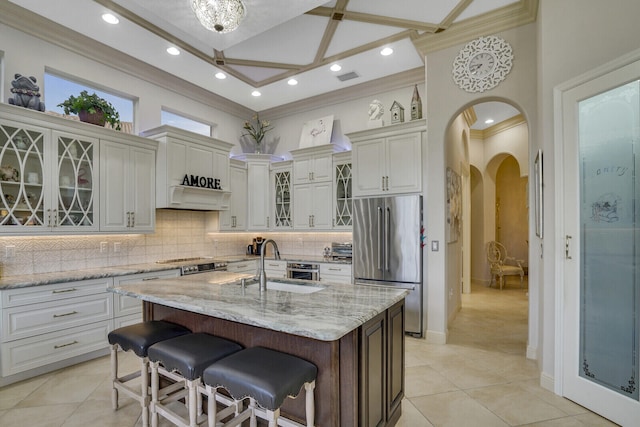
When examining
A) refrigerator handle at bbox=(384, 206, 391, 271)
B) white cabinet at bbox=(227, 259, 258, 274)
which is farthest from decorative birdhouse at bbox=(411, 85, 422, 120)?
white cabinet at bbox=(227, 259, 258, 274)

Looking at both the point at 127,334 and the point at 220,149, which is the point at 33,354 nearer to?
the point at 127,334

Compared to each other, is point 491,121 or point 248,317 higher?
point 491,121

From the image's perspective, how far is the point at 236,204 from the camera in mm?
5207

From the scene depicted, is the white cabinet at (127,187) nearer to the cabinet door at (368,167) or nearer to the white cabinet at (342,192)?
the white cabinet at (342,192)

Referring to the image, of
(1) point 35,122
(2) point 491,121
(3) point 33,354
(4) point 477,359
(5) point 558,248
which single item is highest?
(2) point 491,121

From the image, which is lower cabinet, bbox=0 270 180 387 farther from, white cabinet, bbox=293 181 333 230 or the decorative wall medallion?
the decorative wall medallion

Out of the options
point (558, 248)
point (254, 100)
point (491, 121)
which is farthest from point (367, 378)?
point (491, 121)

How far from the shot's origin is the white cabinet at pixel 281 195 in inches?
210

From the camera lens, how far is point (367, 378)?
1756 mm

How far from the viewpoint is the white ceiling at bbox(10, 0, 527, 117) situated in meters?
2.95

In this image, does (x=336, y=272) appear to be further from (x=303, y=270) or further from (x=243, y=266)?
(x=243, y=266)

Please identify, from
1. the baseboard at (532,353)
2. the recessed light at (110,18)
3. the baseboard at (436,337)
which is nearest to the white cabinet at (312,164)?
the baseboard at (436,337)

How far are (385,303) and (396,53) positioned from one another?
11.0 feet

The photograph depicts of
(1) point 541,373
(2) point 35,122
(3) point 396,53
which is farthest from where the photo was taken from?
(3) point 396,53
